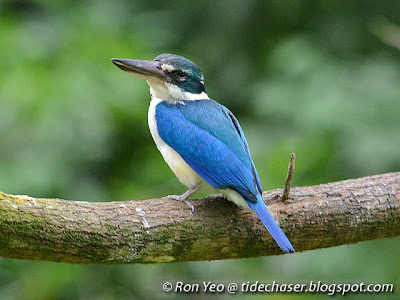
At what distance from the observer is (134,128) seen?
571 centimetres

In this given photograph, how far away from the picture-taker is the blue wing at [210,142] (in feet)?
11.8

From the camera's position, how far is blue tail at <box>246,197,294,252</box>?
3268mm

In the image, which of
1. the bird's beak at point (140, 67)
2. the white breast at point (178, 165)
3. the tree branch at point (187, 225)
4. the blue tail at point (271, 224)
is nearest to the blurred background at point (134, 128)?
the tree branch at point (187, 225)

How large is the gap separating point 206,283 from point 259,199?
1.49 meters

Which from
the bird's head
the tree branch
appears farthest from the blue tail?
the bird's head

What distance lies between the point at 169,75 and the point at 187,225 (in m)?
1.10

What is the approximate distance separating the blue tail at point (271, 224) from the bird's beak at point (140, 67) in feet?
3.61

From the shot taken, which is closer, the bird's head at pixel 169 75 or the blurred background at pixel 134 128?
the bird's head at pixel 169 75

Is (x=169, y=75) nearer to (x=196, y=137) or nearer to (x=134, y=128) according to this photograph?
(x=196, y=137)

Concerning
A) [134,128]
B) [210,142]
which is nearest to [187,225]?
[210,142]

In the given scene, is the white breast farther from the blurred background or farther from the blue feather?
the blurred background

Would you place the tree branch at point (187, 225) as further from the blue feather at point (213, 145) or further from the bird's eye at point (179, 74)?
the bird's eye at point (179, 74)

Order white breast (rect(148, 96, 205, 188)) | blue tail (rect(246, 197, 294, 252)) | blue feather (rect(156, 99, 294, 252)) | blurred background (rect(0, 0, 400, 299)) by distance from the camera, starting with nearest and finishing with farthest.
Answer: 1. blue tail (rect(246, 197, 294, 252))
2. blue feather (rect(156, 99, 294, 252))
3. white breast (rect(148, 96, 205, 188))
4. blurred background (rect(0, 0, 400, 299))

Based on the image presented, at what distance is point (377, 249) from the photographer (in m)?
4.77
